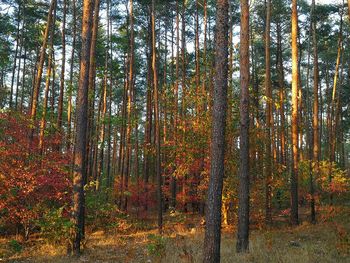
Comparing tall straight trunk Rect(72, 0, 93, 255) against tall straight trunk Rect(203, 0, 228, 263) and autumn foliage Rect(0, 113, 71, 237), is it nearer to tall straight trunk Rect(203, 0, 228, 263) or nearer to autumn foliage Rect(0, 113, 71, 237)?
autumn foliage Rect(0, 113, 71, 237)

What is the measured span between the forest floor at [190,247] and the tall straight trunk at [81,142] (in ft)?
3.14

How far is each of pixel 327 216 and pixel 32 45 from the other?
21.1 meters

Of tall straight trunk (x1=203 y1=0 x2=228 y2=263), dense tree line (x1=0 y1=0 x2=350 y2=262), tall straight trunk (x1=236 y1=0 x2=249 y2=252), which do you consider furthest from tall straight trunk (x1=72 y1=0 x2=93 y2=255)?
tall straight trunk (x1=203 y1=0 x2=228 y2=263)

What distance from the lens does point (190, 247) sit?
1025cm

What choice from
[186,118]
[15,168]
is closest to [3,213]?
[15,168]

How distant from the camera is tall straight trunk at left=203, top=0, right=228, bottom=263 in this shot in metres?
6.35

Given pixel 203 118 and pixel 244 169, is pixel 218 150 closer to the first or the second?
pixel 244 169

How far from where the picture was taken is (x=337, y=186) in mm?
17859

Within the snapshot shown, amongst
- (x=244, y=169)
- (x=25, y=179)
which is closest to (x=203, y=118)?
(x=244, y=169)

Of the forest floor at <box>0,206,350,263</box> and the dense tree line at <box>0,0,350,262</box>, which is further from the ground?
the dense tree line at <box>0,0,350,262</box>

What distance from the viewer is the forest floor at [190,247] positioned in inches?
342

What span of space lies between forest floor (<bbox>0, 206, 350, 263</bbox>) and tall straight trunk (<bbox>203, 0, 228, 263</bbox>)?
60.5 inches

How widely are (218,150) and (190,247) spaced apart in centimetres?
497

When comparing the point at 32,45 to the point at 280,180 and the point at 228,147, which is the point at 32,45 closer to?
the point at 228,147
